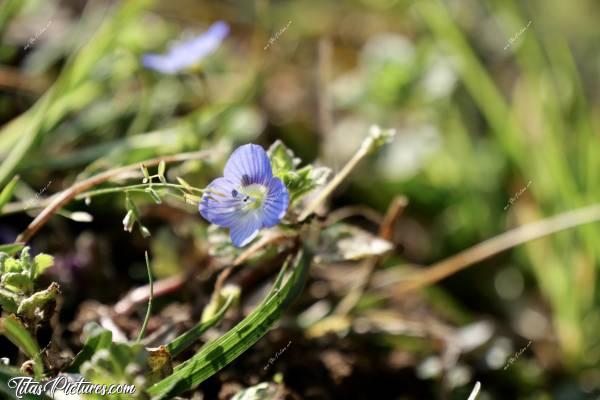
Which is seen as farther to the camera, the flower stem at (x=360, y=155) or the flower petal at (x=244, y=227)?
the flower stem at (x=360, y=155)

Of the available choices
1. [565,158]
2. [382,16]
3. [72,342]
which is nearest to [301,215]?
[72,342]

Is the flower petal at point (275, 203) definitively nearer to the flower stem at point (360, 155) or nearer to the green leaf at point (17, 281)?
the flower stem at point (360, 155)

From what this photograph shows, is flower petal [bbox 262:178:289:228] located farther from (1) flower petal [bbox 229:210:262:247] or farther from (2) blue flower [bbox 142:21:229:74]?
(2) blue flower [bbox 142:21:229:74]

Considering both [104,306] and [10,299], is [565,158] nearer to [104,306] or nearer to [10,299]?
[104,306]

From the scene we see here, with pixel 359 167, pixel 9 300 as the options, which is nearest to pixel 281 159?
pixel 9 300

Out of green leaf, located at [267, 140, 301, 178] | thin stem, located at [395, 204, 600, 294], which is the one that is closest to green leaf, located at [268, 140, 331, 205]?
green leaf, located at [267, 140, 301, 178]

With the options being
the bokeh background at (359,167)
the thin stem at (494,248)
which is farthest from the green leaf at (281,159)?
the thin stem at (494,248)
